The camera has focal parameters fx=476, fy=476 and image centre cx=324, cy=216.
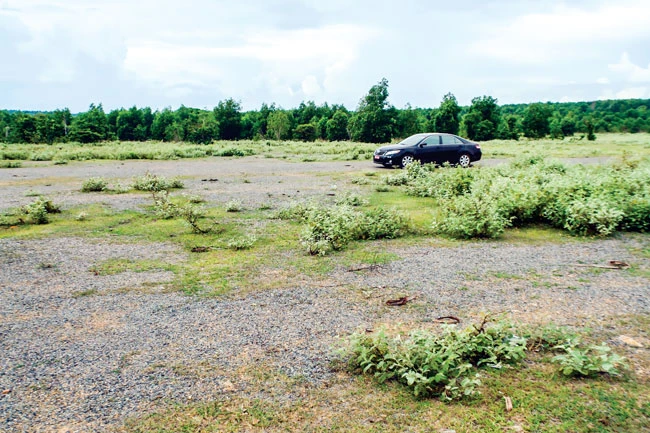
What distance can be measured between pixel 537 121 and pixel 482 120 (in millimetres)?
9500

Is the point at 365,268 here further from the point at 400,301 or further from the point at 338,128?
the point at 338,128

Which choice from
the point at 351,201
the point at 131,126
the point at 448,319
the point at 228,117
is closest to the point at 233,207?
the point at 351,201

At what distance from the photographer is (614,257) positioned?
25.1ft

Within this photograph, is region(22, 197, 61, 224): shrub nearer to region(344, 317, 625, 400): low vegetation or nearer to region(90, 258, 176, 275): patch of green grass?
region(90, 258, 176, 275): patch of green grass

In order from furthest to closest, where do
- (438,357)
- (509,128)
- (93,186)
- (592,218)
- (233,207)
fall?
1. (509,128)
2. (93,186)
3. (233,207)
4. (592,218)
5. (438,357)

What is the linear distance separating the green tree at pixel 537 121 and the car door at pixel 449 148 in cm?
6148

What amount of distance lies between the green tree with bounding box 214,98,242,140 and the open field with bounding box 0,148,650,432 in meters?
64.2

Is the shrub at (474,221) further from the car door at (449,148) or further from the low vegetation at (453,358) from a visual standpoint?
the car door at (449,148)

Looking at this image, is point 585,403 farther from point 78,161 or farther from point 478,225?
point 78,161

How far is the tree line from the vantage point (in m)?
58.7

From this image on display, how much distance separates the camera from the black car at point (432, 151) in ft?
70.9

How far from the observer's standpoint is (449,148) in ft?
71.7

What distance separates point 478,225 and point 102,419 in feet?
23.1

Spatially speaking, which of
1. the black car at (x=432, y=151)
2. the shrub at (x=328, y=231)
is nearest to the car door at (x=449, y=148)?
the black car at (x=432, y=151)
